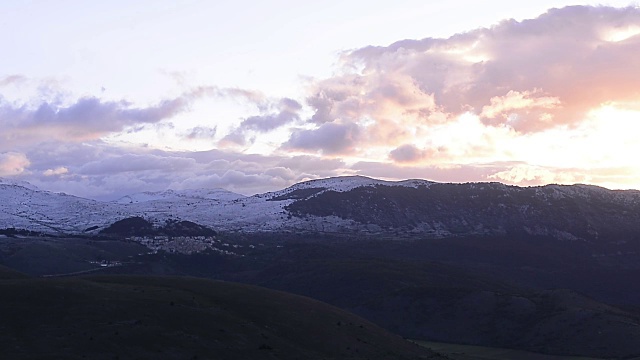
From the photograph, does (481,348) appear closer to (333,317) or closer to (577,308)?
(577,308)

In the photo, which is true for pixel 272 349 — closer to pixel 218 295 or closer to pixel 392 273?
pixel 218 295

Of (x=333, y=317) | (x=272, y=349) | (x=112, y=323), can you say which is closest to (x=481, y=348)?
(x=333, y=317)

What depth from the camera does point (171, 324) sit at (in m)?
72.3

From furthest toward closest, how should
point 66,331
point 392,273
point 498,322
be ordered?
point 392,273
point 498,322
point 66,331

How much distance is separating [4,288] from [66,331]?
14.0 metres

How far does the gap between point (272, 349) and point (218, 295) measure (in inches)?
791

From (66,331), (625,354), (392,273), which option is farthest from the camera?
(392,273)

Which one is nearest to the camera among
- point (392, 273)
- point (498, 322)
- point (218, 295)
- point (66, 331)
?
point (66, 331)

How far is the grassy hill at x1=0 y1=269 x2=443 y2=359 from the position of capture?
63438 millimetres

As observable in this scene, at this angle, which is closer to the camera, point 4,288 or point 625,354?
point 4,288

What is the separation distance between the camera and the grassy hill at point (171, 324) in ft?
208

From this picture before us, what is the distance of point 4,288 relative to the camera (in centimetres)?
7625

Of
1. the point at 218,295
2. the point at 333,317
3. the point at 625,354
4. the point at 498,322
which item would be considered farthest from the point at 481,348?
the point at 218,295

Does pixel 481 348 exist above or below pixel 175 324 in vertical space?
below
